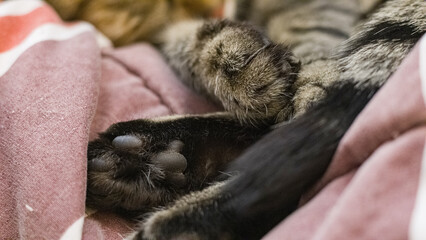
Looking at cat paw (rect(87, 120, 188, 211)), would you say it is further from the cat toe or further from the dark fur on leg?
the dark fur on leg

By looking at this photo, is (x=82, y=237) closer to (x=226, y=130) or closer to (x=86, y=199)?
(x=86, y=199)

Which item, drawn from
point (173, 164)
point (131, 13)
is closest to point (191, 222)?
point (173, 164)

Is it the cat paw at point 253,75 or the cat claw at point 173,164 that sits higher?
the cat paw at point 253,75

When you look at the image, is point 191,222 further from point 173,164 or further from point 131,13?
point 131,13

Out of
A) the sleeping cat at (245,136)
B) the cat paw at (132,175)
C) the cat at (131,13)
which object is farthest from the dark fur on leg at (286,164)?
the cat at (131,13)

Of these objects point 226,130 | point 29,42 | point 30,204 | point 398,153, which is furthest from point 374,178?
point 29,42

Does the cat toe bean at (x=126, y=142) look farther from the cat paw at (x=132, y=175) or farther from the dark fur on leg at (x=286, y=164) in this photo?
the dark fur on leg at (x=286, y=164)

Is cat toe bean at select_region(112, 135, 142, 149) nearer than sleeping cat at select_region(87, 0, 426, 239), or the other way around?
sleeping cat at select_region(87, 0, 426, 239)

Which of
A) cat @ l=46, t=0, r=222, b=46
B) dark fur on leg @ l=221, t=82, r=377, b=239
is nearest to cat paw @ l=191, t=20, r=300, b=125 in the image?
dark fur on leg @ l=221, t=82, r=377, b=239

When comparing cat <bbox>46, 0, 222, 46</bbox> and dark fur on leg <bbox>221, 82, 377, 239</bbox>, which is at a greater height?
dark fur on leg <bbox>221, 82, 377, 239</bbox>
